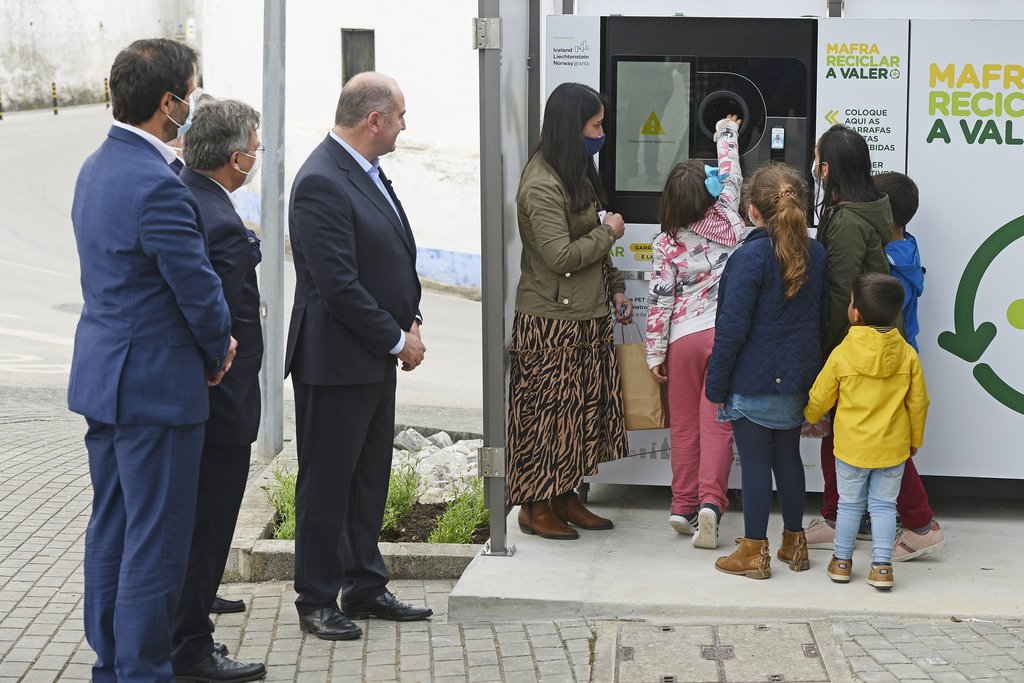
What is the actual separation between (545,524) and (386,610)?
0.94 meters

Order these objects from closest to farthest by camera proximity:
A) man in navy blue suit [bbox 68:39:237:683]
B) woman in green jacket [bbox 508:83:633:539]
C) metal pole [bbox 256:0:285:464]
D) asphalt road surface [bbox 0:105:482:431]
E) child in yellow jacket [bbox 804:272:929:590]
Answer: man in navy blue suit [bbox 68:39:237:683]
child in yellow jacket [bbox 804:272:929:590]
woman in green jacket [bbox 508:83:633:539]
metal pole [bbox 256:0:285:464]
asphalt road surface [bbox 0:105:482:431]

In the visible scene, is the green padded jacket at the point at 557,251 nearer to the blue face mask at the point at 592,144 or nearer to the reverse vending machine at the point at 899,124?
the blue face mask at the point at 592,144

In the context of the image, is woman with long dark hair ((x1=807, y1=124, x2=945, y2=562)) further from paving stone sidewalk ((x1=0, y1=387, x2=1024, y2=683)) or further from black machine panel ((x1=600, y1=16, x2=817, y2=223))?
paving stone sidewalk ((x1=0, y1=387, x2=1024, y2=683))

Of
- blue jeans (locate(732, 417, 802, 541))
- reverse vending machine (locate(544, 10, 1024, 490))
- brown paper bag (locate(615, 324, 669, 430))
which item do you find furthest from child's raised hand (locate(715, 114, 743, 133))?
blue jeans (locate(732, 417, 802, 541))

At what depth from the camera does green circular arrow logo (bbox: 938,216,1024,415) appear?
18.0ft

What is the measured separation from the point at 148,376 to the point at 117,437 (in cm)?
21

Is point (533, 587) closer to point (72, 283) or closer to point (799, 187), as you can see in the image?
point (799, 187)

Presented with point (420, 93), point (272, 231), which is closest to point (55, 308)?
point (272, 231)

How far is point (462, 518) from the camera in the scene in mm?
5512

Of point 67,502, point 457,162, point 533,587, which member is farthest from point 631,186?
point 457,162

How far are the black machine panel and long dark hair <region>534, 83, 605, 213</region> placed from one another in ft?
1.69

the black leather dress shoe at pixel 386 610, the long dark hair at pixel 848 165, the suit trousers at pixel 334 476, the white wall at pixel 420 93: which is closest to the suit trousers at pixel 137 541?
the suit trousers at pixel 334 476

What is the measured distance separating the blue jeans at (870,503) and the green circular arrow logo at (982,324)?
1089 millimetres

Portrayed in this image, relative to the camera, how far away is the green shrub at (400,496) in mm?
5570
